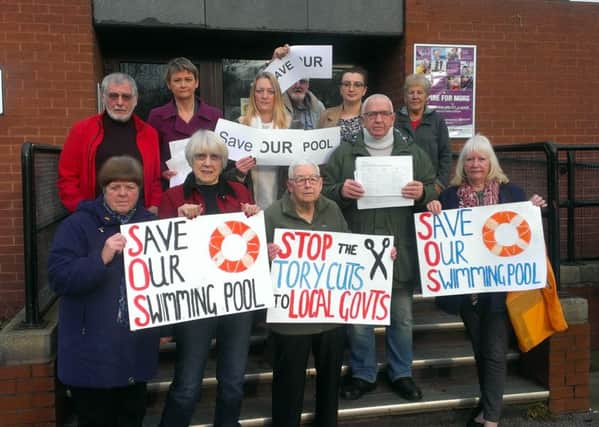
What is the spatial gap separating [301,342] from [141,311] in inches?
36.3

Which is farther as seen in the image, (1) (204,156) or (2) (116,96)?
(2) (116,96)

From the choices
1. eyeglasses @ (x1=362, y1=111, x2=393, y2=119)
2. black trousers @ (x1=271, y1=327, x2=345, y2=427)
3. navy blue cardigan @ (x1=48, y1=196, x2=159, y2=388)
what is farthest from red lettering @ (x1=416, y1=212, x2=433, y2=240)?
navy blue cardigan @ (x1=48, y1=196, x2=159, y2=388)

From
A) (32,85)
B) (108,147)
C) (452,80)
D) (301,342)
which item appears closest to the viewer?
(301,342)

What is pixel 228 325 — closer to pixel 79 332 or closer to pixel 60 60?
pixel 79 332

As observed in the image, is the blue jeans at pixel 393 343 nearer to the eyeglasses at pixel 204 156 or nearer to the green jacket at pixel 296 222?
the green jacket at pixel 296 222

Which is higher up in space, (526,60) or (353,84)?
(526,60)

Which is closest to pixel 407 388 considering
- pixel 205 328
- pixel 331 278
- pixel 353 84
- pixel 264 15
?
pixel 331 278

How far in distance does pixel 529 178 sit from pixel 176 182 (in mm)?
3302

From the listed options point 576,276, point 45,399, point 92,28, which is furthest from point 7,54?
point 576,276

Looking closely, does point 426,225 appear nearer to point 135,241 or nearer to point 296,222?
point 296,222

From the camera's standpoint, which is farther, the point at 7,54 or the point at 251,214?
the point at 7,54

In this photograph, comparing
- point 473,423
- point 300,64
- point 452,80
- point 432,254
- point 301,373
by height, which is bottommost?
point 473,423

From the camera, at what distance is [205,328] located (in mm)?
2898

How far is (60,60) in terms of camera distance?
17.4 feet
